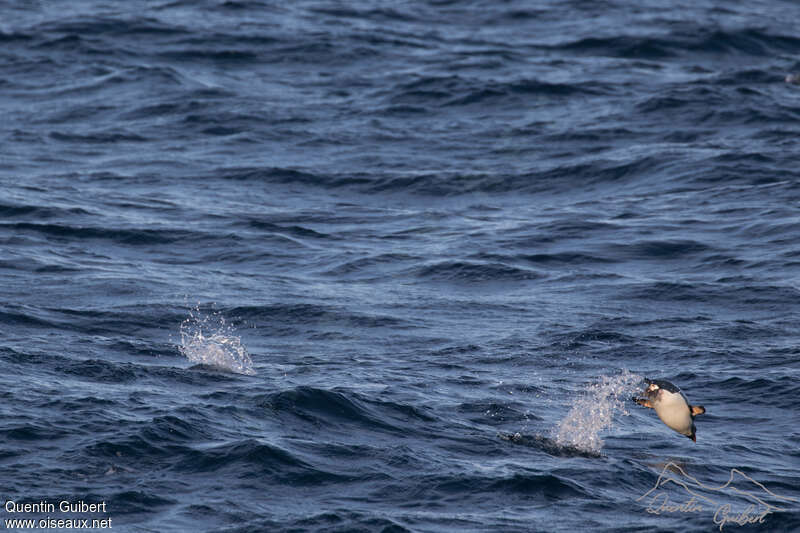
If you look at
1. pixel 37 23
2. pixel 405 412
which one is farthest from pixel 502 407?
pixel 37 23

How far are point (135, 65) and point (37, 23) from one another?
13.5 ft

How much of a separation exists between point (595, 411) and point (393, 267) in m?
5.83

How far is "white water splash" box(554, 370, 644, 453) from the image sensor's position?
12125mm

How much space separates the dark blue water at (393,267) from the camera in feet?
36.3

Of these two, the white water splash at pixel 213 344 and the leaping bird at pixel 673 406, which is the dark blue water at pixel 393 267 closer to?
the white water splash at pixel 213 344

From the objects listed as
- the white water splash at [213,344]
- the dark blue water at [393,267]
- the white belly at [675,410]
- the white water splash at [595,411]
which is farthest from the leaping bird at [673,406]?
the white water splash at [213,344]

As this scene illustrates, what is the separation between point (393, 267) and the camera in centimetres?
1809

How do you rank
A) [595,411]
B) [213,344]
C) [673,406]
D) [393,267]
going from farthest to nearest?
[393,267], [213,344], [595,411], [673,406]

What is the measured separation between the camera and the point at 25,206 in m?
20.0

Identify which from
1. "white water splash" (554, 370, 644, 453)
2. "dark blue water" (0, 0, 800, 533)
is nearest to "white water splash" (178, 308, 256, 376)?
"dark blue water" (0, 0, 800, 533)

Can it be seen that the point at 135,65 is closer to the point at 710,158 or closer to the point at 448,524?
the point at 710,158

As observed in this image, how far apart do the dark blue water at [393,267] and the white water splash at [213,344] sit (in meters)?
0.05

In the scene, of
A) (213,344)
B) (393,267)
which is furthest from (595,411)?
(393,267)

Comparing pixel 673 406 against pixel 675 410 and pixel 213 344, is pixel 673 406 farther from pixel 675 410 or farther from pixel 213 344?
pixel 213 344
